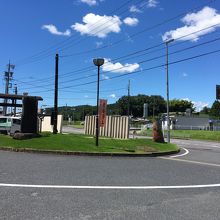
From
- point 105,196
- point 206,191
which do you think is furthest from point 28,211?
point 206,191

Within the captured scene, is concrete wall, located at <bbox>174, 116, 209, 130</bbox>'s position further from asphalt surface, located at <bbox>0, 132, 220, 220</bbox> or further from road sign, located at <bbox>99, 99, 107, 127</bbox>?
asphalt surface, located at <bbox>0, 132, 220, 220</bbox>

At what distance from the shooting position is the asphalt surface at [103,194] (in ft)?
22.9

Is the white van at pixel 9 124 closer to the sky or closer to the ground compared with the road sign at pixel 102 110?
closer to the ground

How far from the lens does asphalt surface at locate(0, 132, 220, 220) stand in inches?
275

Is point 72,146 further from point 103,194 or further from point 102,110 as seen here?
point 103,194

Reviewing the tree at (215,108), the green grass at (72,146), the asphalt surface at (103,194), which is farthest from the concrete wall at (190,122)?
the asphalt surface at (103,194)

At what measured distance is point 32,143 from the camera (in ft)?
64.6

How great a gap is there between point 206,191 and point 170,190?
89 centimetres

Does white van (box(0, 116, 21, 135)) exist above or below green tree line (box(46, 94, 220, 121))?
below

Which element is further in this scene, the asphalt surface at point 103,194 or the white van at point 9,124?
the white van at point 9,124

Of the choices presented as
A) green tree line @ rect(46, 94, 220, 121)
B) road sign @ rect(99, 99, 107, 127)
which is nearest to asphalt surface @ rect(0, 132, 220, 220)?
road sign @ rect(99, 99, 107, 127)

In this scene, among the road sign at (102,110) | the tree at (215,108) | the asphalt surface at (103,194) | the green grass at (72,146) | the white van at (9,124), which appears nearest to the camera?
the asphalt surface at (103,194)

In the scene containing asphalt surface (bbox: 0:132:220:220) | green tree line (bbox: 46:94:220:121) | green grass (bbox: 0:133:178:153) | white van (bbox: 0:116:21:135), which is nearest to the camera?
asphalt surface (bbox: 0:132:220:220)

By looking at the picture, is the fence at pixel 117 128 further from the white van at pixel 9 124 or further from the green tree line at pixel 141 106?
the green tree line at pixel 141 106
